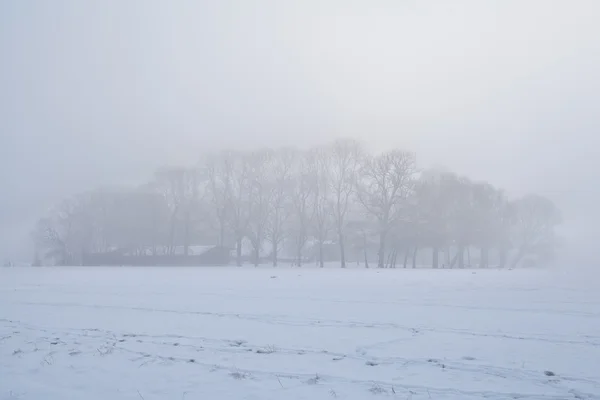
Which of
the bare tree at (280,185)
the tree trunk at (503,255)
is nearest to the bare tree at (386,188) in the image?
the bare tree at (280,185)

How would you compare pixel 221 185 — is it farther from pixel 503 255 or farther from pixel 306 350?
pixel 306 350

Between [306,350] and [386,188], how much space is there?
173ft

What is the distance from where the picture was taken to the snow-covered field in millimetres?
8531

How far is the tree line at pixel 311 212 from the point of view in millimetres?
64938

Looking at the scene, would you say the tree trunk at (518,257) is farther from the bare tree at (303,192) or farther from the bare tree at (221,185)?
the bare tree at (221,185)

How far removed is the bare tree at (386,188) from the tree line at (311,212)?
125 mm

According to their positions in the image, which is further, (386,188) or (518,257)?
(518,257)

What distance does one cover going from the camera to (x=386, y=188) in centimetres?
6259

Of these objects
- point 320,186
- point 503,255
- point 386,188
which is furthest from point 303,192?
point 503,255

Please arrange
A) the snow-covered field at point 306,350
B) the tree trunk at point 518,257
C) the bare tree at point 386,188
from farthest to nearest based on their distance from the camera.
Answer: the tree trunk at point 518,257, the bare tree at point 386,188, the snow-covered field at point 306,350

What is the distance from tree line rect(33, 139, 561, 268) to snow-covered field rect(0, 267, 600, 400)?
45.1 metres

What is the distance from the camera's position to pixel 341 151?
6688 centimetres

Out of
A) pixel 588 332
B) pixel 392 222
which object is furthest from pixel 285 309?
pixel 392 222

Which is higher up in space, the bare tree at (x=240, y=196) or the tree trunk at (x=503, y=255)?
the bare tree at (x=240, y=196)
